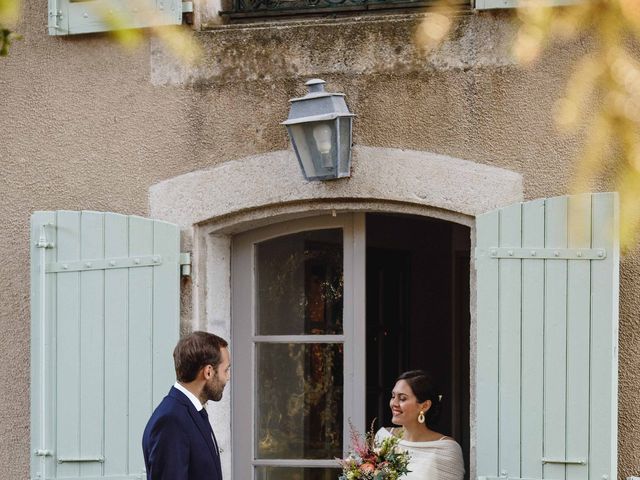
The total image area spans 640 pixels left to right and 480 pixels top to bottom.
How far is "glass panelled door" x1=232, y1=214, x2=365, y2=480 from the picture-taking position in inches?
265

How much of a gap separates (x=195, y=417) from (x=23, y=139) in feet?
7.19

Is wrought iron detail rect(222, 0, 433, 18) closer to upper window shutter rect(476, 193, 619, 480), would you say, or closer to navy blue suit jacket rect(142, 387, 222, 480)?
upper window shutter rect(476, 193, 619, 480)

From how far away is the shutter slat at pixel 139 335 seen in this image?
651 centimetres

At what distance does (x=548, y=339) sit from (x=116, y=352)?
1.96m

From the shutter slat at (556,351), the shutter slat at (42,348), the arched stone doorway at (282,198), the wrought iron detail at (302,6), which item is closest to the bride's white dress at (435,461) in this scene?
the arched stone doorway at (282,198)

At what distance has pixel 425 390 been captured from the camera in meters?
6.59

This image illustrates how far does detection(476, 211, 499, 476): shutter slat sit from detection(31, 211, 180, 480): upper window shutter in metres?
1.38

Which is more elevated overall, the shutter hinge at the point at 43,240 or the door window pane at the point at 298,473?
the shutter hinge at the point at 43,240

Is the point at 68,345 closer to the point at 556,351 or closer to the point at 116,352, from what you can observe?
the point at 116,352

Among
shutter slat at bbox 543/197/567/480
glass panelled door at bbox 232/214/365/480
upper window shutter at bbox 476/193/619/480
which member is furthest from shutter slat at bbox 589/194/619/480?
glass panelled door at bbox 232/214/365/480

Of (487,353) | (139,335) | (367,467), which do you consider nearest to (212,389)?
(367,467)

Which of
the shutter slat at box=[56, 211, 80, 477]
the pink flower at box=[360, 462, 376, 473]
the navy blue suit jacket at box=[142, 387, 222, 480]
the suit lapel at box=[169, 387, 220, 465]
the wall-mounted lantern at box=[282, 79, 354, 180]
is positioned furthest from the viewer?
the shutter slat at box=[56, 211, 80, 477]

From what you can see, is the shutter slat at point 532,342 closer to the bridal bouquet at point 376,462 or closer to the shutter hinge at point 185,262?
the bridal bouquet at point 376,462

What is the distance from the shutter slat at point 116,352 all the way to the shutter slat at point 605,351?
6.89 feet
